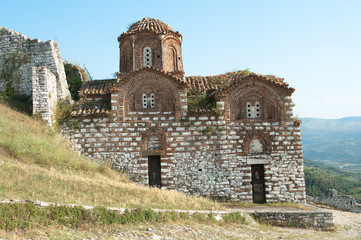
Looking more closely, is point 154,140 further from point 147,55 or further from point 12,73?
point 12,73

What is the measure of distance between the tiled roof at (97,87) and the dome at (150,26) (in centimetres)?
294

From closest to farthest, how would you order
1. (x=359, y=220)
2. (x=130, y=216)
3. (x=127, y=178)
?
(x=130, y=216) < (x=127, y=178) < (x=359, y=220)

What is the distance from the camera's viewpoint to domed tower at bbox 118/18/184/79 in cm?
1694

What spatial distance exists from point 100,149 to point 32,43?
7.24 meters

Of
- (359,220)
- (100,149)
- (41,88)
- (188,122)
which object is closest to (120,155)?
(100,149)

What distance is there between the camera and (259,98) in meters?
15.7

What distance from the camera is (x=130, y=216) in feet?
29.3

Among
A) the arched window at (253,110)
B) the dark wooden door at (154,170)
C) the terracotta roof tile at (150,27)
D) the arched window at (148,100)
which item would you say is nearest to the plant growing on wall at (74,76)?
the terracotta roof tile at (150,27)

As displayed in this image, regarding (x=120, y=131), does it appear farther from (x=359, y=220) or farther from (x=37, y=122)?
(x=359, y=220)

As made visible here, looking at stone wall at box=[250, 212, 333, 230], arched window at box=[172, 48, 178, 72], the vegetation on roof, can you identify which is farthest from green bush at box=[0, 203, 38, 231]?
arched window at box=[172, 48, 178, 72]

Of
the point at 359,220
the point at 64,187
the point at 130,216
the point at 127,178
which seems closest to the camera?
the point at 130,216

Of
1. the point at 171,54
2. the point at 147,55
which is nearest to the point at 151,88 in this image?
the point at 147,55

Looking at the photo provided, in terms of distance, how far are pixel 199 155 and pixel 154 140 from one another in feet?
7.16

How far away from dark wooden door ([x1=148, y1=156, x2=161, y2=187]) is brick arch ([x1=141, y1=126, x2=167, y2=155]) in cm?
45
